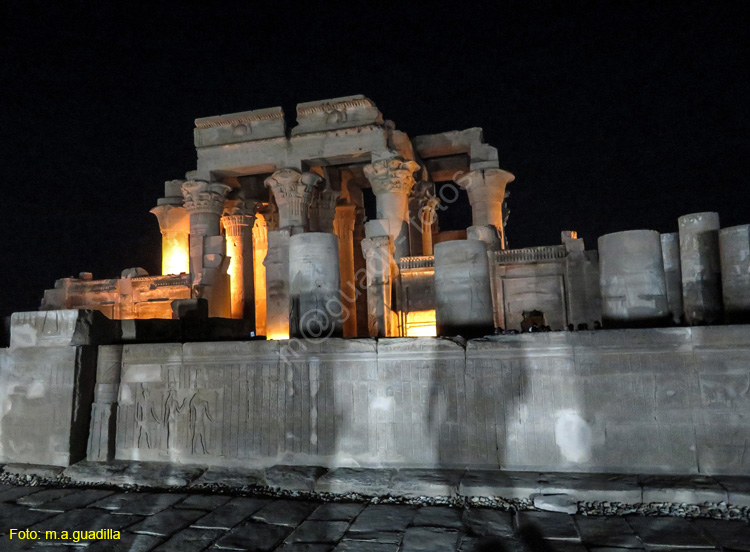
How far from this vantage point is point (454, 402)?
17.4 ft

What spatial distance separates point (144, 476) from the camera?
552cm

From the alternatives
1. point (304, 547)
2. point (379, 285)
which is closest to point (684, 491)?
point (304, 547)

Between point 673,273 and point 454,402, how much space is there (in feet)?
12.2

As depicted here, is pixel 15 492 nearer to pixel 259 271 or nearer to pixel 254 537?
pixel 254 537

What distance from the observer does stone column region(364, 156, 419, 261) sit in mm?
16469

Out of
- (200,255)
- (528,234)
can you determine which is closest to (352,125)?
(200,255)

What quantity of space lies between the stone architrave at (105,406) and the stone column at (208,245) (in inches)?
442

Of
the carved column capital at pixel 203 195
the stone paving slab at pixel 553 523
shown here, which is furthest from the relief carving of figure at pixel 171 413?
the carved column capital at pixel 203 195

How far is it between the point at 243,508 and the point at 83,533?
48.4 inches

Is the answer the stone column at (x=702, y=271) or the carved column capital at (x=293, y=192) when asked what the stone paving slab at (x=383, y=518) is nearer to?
the stone column at (x=702, y=271)

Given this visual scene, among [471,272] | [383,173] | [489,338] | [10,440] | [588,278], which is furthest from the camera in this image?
[383,173]

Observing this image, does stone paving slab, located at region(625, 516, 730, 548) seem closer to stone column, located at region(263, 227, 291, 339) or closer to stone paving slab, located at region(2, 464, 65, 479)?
stone paving slab, located at region(2, 464, 65, 479)

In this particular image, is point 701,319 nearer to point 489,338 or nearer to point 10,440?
point 489,338

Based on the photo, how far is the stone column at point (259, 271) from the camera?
20.1 meters
